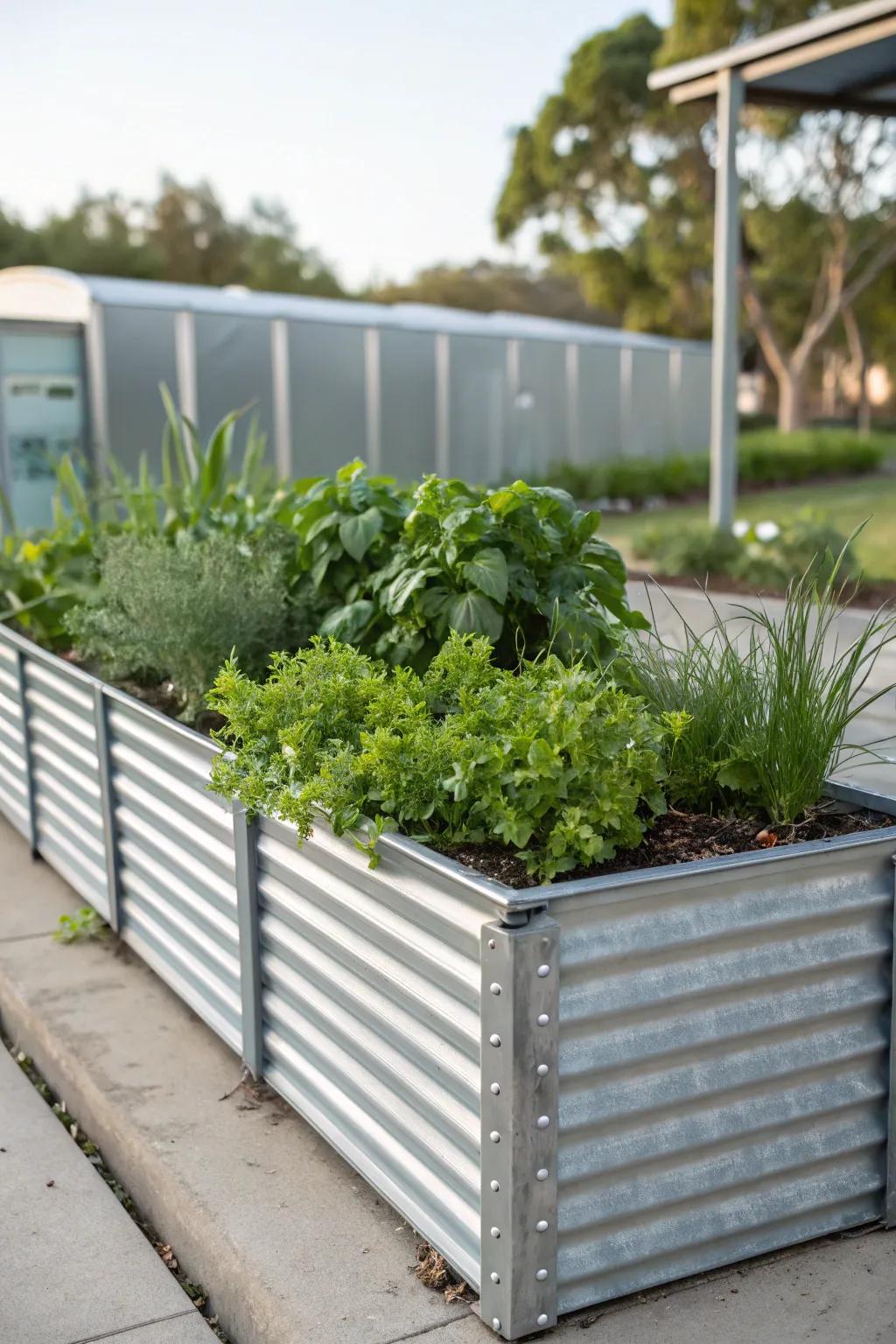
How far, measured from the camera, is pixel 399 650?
3.46m

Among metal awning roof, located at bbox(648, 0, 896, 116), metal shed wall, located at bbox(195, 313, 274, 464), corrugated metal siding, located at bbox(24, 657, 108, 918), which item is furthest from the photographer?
metal shed wall, located at bbox(195, 313, 274, 464)

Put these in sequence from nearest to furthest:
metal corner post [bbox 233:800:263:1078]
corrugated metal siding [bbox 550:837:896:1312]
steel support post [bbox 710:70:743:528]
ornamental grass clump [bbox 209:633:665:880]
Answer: corrugated metal siding [bbox 550:837:896:1312]
ornamental grass clump [bbox 209:633:665:880]
metal corner post [bbox 233:800:263:1078]
steel support post [bbox 710:70:743:528]

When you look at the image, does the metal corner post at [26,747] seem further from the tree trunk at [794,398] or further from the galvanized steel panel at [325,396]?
the tree trunk at [794,398]

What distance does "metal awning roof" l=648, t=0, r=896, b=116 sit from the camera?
7.95 m

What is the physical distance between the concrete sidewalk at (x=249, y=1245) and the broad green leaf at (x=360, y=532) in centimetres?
133

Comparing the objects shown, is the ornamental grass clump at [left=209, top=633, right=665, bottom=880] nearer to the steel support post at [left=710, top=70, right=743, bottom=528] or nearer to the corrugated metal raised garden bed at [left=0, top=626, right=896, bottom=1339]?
the corrugated metal raised garden bed at [left=0, top=626, right=896, bottom=1339]

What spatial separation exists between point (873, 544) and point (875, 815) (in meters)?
9.55

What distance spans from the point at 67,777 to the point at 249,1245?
7.40ft

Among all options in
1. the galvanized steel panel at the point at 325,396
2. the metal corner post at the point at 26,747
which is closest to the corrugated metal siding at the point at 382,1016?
the metal corner post at the point at 26,747

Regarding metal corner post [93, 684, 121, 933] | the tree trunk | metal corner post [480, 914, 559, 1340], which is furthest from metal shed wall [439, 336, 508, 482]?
metal corner post [480, 914, 559, 1340]

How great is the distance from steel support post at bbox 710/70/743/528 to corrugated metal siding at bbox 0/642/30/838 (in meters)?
5.91

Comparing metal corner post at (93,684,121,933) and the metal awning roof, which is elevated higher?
the metal awning roof

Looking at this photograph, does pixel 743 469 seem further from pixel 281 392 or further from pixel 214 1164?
pixel 214 1164

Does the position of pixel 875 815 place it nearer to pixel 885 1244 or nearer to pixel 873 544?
pixel 885 1244
